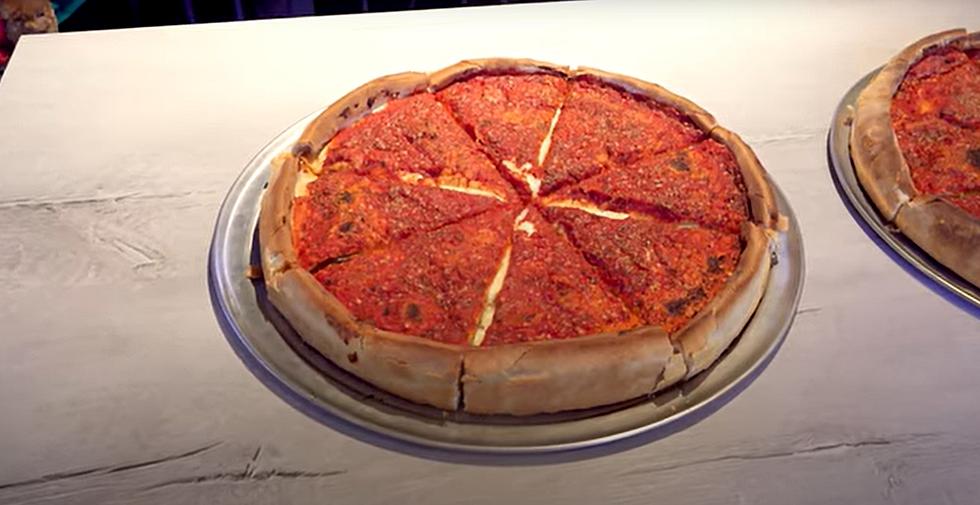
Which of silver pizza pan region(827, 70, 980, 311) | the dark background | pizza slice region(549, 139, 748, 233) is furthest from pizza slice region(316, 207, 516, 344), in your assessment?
the dark background

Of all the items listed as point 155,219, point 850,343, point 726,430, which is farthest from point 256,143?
point 850,343

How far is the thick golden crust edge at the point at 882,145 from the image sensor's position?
2.56 metres

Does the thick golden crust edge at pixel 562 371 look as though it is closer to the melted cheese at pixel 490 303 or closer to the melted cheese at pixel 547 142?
the melted cheese at pixel 490 303

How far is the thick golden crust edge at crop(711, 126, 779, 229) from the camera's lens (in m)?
2.40

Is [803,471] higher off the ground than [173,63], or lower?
lower

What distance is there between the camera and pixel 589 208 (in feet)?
8.29

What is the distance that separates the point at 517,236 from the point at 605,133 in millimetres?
551

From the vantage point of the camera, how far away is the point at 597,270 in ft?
7.48

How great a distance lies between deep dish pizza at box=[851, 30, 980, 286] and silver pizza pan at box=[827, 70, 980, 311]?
2cm

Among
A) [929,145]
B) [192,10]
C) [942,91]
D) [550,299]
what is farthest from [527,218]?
[192,10]

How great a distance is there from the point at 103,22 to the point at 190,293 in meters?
2.70

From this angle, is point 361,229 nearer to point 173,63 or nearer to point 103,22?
point 173,63

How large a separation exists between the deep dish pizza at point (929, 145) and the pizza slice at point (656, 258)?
586 millimetres

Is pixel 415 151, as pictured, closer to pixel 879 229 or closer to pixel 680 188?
pixel 680 188
